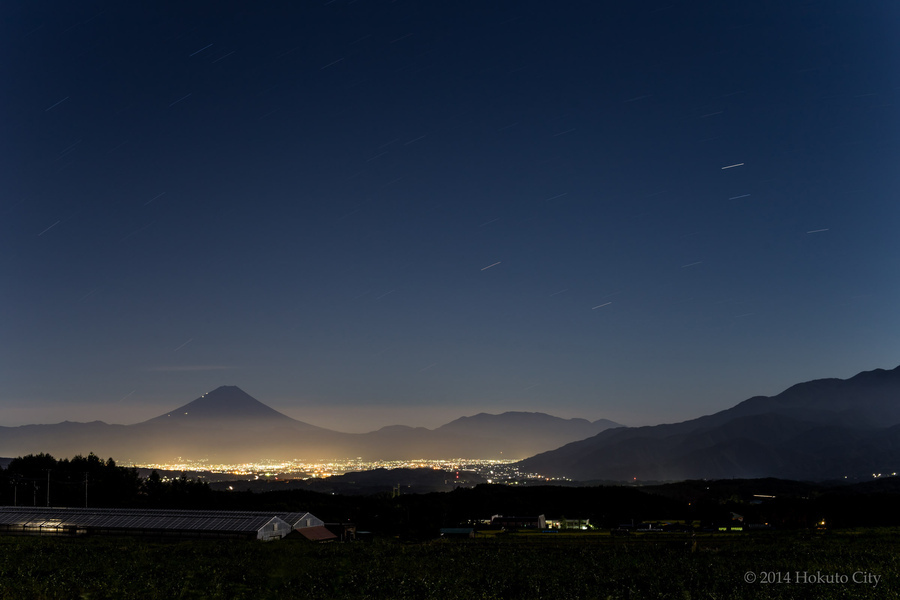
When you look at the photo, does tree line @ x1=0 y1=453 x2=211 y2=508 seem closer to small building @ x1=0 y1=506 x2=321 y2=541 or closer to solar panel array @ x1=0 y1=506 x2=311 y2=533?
solar panel array @ x1=0 y1=506 x2=311 y2=533

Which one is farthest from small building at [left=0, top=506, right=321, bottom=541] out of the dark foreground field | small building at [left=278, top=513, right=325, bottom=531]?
the dark foreground field

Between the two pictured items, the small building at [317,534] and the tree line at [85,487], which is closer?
the small building at [317,534]

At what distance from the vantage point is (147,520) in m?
54.7

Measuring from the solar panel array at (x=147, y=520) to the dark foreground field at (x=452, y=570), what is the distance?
6.34 metres

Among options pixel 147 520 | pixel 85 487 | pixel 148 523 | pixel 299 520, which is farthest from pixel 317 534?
pixel 85 487

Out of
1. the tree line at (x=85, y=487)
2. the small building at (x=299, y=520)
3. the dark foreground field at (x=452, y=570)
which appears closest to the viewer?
the dark foreground field at (x=452, y=570)

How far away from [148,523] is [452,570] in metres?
33.5

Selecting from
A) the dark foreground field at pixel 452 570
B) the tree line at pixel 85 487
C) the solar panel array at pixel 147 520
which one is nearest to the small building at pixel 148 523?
the solar panel array at pixel 147 520

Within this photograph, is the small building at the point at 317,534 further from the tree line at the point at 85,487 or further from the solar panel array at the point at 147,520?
the tree line at the point at 85,487

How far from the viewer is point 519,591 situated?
87.5 feet

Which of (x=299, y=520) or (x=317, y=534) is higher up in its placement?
(x=299, y=520)

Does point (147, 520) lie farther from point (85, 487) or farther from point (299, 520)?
point (85, 487)

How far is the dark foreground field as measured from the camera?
24344mm

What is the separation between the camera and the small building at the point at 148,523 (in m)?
52.2
